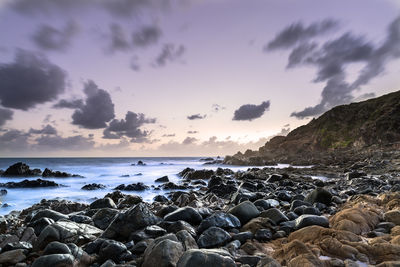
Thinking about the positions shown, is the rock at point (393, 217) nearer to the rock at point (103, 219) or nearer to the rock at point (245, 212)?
the rock at point (245, 212)

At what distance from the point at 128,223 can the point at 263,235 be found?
2596mm

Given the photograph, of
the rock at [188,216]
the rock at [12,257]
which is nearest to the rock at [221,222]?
the rock at [188,216]

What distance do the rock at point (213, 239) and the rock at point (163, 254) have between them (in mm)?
706

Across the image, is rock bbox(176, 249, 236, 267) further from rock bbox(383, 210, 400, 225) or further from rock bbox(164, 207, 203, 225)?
rock bbox(383, 210, 400, 225)

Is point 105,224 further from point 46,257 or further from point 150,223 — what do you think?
point 46,257

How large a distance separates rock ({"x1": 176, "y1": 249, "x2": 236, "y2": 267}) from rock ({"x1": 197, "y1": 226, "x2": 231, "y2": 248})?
1024mm

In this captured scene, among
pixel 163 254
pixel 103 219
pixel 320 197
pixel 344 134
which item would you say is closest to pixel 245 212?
pixel 163 254

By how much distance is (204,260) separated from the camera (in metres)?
2.81

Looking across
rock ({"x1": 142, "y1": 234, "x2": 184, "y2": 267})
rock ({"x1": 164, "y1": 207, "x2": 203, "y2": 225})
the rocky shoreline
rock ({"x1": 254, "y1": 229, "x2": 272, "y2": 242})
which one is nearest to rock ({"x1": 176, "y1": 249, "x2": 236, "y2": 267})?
the rocky shoreline

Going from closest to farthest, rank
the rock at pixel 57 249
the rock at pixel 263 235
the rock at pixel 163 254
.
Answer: the rock at pixel 163 254
the rock at pixel 57 249
the rock at pixel 263 235

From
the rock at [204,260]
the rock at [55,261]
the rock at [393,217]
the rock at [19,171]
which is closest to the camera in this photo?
the rock at [204,260]

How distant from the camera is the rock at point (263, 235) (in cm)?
429

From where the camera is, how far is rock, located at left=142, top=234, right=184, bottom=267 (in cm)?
310

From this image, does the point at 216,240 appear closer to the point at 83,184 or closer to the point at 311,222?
the point at 311,222
